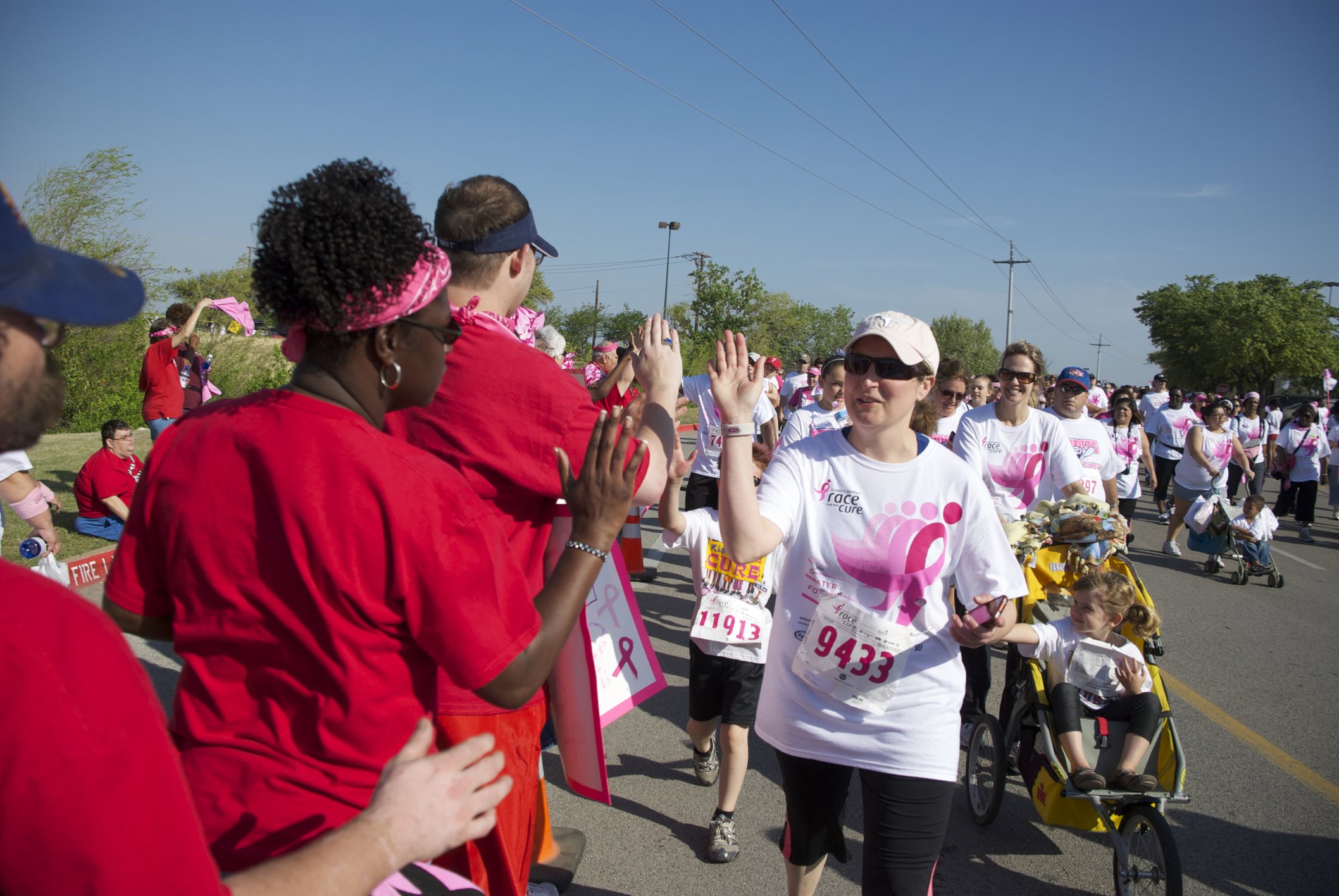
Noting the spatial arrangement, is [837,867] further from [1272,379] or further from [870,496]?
[1272,379]

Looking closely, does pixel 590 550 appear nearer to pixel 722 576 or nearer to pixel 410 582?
pixel 410 582

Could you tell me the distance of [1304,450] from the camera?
13383 millimetres

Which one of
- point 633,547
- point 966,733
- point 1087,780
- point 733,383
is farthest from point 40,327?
point 633,547

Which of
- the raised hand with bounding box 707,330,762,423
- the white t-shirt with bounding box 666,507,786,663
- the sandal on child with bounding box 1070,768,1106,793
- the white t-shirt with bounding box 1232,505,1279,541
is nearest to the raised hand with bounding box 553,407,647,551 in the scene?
the raised hand with bounding box 707,330,762,423

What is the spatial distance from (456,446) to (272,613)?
61 centimetres

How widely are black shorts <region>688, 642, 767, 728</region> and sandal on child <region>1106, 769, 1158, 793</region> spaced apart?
157cm

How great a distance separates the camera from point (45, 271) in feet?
2.92

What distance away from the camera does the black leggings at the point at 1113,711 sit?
12.7 feet

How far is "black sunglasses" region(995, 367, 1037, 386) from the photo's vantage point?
18.3 ft

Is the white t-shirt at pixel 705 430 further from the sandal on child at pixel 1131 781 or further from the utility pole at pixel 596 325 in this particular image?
the utility pole at pixel 596 325

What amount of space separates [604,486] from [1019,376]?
464cm

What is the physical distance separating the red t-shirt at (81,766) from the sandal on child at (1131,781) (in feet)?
12.5

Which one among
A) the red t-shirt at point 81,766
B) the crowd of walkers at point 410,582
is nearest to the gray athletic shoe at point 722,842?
the crowd of walkers at point 410,582

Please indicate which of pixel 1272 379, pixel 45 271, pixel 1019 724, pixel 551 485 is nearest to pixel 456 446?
pixel 551 485
